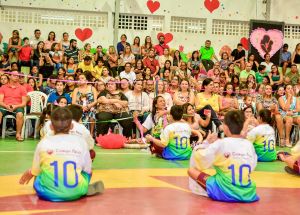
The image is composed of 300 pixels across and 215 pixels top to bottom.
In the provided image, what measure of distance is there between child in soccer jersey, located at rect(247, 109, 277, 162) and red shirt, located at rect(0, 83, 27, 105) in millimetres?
4871

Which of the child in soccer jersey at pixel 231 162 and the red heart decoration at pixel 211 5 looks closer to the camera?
the child in soccer jersey at pixel 231 162

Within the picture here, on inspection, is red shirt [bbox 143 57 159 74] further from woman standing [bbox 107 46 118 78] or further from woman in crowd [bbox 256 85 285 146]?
woman in crowd [bbox 256 85 285 146]

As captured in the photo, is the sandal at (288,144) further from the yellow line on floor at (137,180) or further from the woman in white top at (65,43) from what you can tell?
the woman in white top at (65,43)

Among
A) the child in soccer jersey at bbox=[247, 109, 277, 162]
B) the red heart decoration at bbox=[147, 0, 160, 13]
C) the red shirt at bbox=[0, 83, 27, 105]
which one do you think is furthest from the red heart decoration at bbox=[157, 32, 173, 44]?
the child in soccer jersey at bbox=[247, 109, 277, 162]

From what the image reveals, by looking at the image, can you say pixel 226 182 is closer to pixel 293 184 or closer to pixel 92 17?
pixel 293 184

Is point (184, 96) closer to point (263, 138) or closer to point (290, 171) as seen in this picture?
point (263, 138)

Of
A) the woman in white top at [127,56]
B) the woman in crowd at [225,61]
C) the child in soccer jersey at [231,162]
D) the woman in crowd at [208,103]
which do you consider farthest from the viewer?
the woman in crowd at [225,61]

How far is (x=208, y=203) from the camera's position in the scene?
5.38m

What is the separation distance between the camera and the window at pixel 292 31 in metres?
18.6

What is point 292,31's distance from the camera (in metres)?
18.7

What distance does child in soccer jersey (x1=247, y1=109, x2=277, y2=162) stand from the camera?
8773mm

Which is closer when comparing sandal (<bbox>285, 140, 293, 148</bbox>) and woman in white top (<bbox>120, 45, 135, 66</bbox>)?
sandal (<bbox>285, 140, 293, 148</bbox>)

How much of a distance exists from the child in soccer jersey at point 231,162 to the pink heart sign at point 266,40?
495 inches

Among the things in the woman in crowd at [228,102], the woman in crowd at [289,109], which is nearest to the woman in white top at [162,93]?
the woman in crowd at [228,102]
